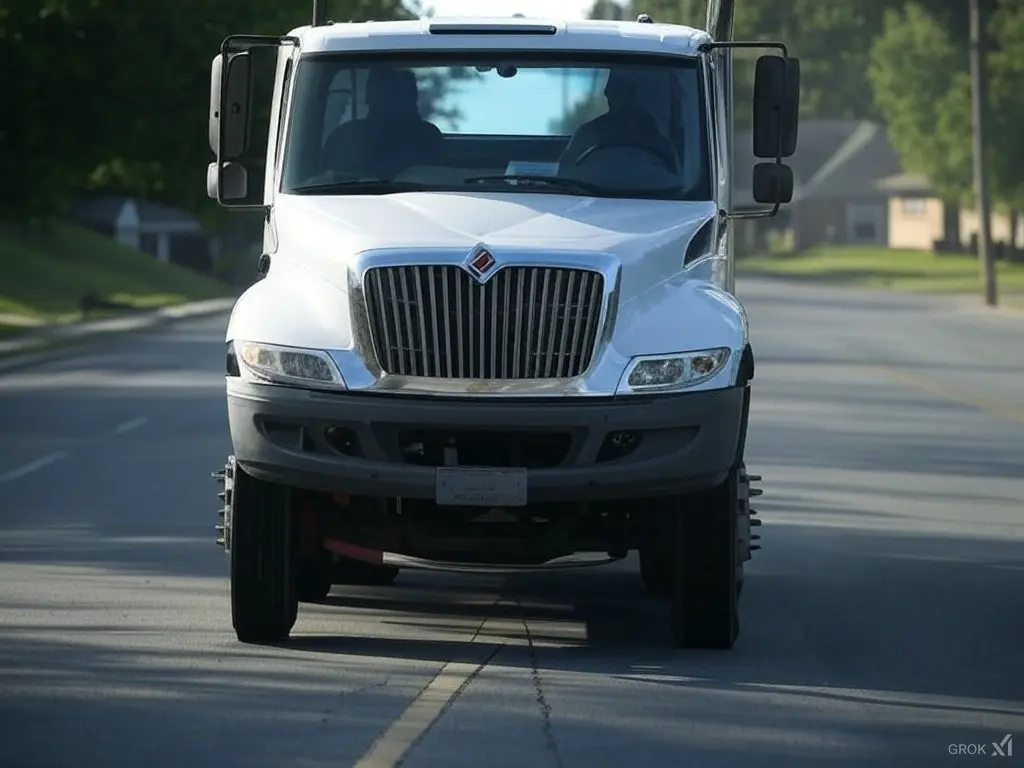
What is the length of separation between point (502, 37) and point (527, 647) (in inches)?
111

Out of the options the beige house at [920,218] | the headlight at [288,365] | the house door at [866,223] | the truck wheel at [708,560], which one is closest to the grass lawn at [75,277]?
the beige house at [920,218]

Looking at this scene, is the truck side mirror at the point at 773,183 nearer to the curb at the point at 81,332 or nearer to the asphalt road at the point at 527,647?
the asphalt road at the point at 527,647

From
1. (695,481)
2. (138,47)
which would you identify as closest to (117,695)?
(695,481)

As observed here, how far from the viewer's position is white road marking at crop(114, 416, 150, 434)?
2205 centimetres

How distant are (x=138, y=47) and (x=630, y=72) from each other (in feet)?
107

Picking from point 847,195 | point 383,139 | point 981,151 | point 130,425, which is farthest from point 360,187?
point 847,195

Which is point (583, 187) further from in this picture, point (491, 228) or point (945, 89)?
point (945, 89)

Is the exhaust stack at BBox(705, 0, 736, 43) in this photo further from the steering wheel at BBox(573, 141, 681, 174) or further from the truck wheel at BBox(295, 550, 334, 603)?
the truck wheel at BBox(295, 550, 334, 603)

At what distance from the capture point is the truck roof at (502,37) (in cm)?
1108

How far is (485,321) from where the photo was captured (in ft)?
32.0

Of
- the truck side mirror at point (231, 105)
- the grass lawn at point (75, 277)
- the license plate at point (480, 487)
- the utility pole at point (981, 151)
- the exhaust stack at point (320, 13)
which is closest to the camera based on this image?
the license plate at point (480, 487)

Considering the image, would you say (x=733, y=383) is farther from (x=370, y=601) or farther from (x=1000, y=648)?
(x=370, y=601)

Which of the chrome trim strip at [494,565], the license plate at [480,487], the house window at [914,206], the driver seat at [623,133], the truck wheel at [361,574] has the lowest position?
the house window at [914,206]

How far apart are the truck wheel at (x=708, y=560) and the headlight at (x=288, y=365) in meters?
1.53
